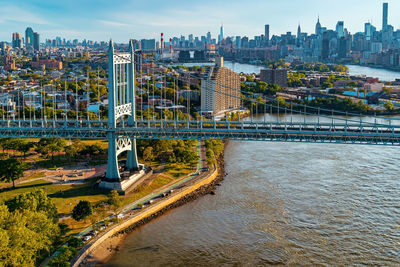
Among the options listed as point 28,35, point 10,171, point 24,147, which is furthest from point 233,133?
point 28,35

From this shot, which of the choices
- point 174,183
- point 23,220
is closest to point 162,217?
point 174,183

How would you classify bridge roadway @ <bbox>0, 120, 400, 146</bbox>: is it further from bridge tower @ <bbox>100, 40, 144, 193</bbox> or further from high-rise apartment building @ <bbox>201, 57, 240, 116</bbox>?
high-rise apartment building @ <bbox>201, 57, 240, 116</bbox>

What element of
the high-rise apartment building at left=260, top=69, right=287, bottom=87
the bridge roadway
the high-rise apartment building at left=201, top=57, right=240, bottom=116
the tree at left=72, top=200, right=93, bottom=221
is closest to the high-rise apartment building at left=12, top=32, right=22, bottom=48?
the high-rise apartment building at left=260, top=69, right=287, bottom=87

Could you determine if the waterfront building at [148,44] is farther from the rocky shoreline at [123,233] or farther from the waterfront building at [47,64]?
the rocky shoreline at [123,233]

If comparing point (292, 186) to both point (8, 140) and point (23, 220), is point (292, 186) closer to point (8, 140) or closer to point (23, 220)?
point (23, 220)

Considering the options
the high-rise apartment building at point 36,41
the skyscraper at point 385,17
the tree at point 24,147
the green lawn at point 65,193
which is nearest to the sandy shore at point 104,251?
the green lawn at point 65,193

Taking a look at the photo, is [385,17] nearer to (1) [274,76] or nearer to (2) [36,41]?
(2) [36,41]
